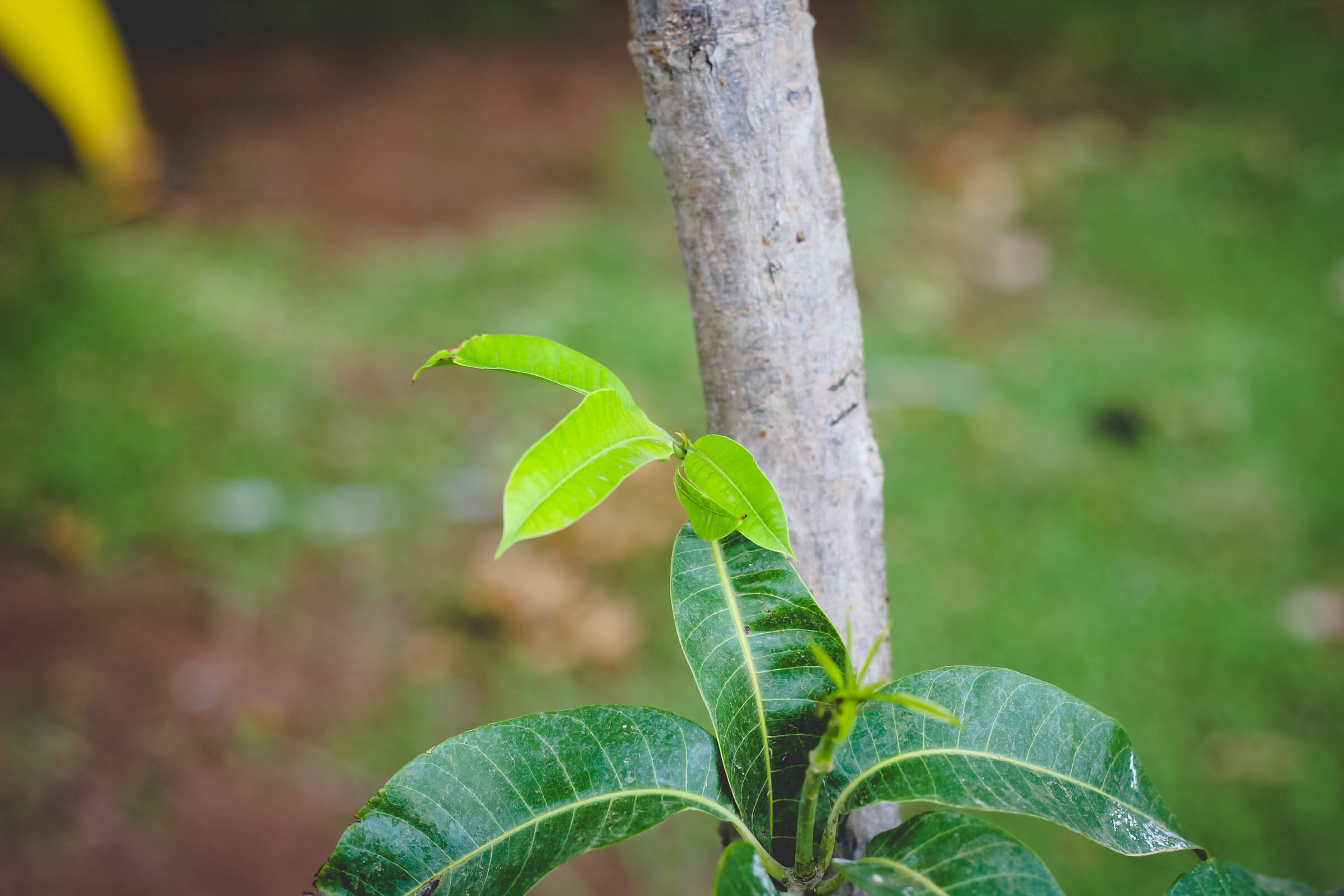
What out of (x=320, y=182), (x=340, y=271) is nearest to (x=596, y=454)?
(x=340, y=271)

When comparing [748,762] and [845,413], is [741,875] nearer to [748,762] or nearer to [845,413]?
[748,762]

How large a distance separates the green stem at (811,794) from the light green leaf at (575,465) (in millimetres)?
179

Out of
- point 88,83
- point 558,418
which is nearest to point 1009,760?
point 558,418

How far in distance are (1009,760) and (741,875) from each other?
186 mm

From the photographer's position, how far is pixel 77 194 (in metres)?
3.17

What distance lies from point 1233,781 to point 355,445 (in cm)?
231

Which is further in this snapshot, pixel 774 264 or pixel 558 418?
pixel 558 418

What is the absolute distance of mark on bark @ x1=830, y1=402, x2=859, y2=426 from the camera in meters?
0.60

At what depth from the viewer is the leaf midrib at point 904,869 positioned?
46 centimetres

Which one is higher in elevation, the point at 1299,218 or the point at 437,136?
the point at 437,136

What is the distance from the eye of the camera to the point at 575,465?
443mm

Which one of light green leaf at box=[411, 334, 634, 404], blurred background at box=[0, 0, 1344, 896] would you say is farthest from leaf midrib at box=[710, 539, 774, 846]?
blurred background at box=[0, 0, 1344, 896]

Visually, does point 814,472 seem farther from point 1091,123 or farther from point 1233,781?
point 1091,123

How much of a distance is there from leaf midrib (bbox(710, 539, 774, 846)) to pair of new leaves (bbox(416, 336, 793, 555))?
1.3 inches
